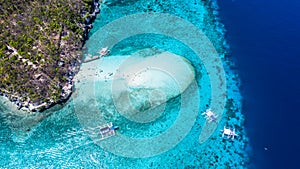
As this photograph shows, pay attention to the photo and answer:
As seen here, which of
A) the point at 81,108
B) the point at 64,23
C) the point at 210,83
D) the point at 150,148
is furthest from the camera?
the point at 64,23

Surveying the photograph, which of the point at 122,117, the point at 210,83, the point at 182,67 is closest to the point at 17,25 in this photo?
the point at 122,117

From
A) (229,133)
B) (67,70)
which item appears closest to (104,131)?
(67,70)

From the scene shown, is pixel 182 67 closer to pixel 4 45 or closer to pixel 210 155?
pixel 210 155

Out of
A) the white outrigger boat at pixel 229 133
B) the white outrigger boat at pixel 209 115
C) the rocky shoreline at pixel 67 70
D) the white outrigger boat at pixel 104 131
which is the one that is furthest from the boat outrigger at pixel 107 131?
the white outrigger boat at pixel 229 133

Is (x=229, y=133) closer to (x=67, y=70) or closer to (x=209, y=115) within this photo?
(x=209, y=115)

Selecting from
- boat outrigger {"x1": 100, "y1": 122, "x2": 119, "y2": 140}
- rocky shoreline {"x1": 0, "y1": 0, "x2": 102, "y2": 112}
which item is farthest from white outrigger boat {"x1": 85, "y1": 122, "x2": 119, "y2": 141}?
rocky shoreline {"x1": 0, "y1": 0, "x2": 102, "y2": 112}

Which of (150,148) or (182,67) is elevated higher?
(182,67)

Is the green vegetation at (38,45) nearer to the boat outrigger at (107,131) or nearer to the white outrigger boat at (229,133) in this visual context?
the boat outrigger at (107,131)
